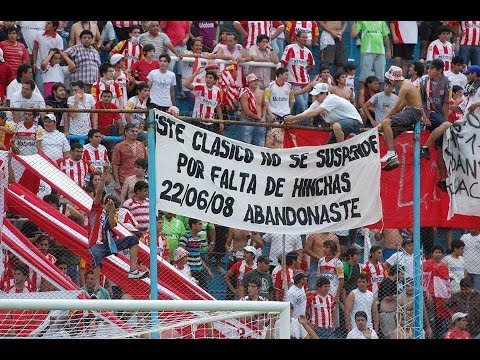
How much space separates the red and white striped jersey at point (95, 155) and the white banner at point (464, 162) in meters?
4.19

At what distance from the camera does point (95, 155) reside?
20.3 m

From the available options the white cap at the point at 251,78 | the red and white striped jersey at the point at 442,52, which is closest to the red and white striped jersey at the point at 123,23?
the white cap at the point at 251,78

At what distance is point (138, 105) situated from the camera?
915 inches

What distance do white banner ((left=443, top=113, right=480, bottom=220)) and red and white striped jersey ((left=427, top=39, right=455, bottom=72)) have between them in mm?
8042

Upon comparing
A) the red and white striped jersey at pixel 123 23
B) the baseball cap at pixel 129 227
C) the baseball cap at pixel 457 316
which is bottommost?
the baseball cap at pixel 457 316

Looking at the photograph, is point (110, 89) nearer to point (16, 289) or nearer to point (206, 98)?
point (206, 98)

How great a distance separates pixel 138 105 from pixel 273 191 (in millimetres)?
5872

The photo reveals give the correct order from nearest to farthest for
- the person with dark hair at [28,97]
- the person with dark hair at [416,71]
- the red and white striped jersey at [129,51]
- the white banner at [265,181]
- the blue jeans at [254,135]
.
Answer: the white banner at [265,181] < the blue jeans at [254,135] < the person with dark hair at [28,97] < the person with dark hair at [416,71] < the red and white striped jersey at [129,51]

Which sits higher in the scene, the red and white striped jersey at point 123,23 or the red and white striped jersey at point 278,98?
the red and white striped jersey at point 123,23

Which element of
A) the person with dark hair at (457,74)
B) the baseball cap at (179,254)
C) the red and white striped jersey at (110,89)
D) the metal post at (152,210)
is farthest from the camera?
the person with dark hair at (457,74)

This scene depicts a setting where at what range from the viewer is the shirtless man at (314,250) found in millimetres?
19781

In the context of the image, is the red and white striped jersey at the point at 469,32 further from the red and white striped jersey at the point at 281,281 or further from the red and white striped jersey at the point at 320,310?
the red and white striped jersey at the point at 320,310

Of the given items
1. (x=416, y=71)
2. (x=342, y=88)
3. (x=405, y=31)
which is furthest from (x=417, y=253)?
(x=405, y=31)
